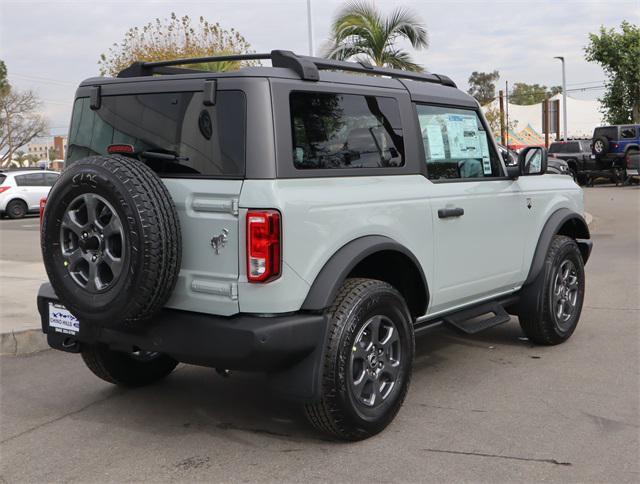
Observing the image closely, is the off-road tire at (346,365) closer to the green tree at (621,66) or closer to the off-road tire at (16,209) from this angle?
the off-road tire at (16,209)

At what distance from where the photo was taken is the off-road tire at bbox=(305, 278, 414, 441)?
3.80 m

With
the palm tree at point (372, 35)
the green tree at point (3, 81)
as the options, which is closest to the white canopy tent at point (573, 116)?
the green tree at point (3, 81)

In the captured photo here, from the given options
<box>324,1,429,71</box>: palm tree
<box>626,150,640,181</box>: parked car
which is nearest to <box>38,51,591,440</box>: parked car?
<box>324,1,429,71</box>: palm tree

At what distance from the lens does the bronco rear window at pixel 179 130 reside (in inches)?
147

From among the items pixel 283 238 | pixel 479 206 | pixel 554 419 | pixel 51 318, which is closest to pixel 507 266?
pixel 479 206

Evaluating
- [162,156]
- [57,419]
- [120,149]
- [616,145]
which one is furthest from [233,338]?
[616,145]

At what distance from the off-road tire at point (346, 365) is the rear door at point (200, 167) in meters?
0.55

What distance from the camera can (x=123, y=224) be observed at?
11.7 ft

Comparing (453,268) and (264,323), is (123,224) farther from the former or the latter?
A: (453,268)

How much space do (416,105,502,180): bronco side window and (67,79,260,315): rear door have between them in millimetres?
1496

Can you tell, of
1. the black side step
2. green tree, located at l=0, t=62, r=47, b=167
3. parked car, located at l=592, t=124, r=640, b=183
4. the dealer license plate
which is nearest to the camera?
the dealer license plate

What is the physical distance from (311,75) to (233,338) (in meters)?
1.44

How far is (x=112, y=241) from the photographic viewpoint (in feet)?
12.0

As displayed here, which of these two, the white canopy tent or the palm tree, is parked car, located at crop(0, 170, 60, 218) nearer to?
the palm tree
